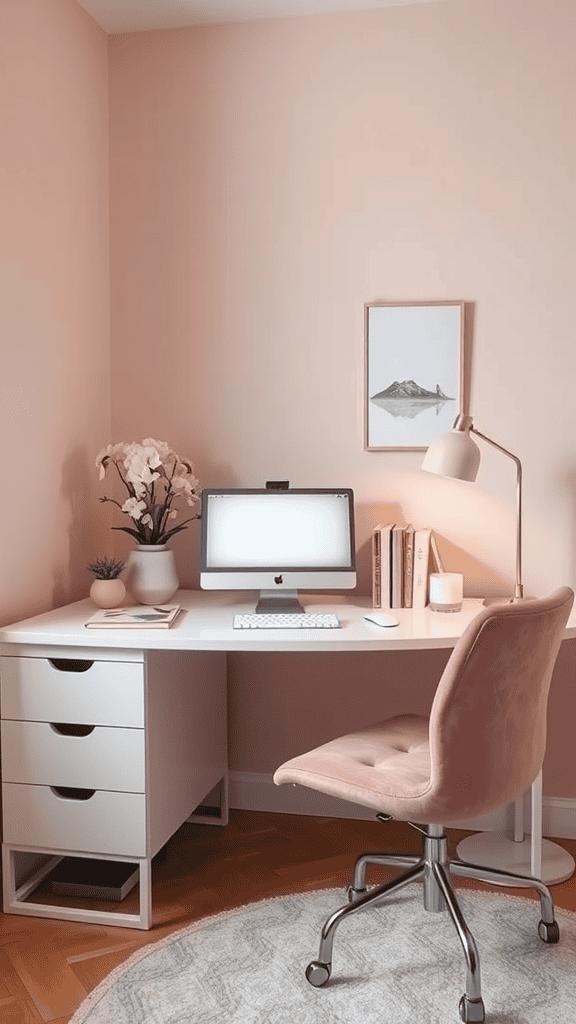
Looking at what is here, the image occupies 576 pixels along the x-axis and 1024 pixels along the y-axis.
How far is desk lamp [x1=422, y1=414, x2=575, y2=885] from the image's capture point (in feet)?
7.78

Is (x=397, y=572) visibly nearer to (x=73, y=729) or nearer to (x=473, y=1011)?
(x=73, y=729)

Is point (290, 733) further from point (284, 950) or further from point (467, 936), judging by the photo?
point (467, 936)

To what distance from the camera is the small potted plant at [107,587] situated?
2.57 metres

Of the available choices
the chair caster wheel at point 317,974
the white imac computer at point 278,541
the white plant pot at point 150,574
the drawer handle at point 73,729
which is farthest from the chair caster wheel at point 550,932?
the white plant pot at point 150,574

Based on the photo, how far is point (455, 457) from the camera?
8.00 ft

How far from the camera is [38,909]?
2277 mm

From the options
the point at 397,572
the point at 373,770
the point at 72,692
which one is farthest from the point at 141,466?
the point at 373,770

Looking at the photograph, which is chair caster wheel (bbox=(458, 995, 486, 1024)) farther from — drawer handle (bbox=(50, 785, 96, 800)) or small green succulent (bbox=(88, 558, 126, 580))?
small green succulent (bbox=(88, 558, 126, 580))

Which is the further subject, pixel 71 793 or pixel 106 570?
pixel 106 570

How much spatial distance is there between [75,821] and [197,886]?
0.42 m

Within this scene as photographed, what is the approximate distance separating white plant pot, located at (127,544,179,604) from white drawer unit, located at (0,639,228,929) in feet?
1.07

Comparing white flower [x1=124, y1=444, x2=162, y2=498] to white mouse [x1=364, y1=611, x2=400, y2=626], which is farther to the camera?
white flower [x1=124, y1=444, x2=162, y2=498]

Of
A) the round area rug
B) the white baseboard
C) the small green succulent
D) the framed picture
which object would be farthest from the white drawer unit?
the framed picture

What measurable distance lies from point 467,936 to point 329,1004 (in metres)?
0.33
